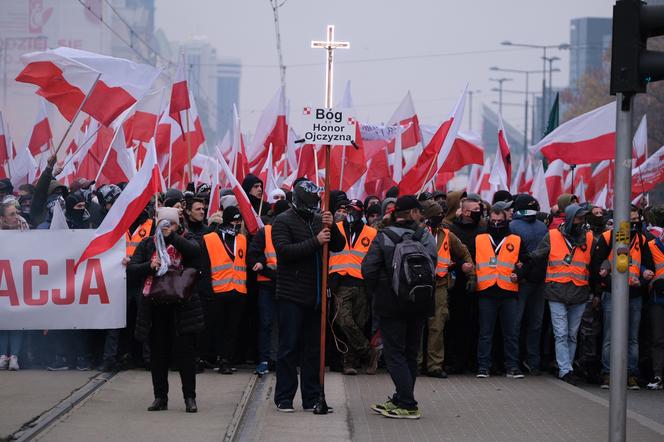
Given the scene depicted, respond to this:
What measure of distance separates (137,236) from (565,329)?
4821 mm

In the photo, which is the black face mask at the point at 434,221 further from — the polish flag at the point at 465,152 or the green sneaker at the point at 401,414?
the polish flag at the point at 465,152

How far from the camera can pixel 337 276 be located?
14.4 meters

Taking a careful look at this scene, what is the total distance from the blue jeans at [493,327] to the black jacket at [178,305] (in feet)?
14.0

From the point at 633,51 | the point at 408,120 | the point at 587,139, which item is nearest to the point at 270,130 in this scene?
the point at 408,120

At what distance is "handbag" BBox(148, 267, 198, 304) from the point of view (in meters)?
10.9

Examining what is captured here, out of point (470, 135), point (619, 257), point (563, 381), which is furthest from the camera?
point (470, 135)

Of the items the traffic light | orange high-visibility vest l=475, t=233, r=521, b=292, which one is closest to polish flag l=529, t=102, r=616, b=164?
orange high-visibility vest l=475, t=233, r=521, b=292

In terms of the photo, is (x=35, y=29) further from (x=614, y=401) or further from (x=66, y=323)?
(x=614, y=401)

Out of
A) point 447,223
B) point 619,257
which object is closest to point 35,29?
point 447,223

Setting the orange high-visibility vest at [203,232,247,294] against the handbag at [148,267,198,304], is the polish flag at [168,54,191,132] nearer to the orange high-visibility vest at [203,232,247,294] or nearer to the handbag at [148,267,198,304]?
the orange high-visibility vest at [203,232,247,294]

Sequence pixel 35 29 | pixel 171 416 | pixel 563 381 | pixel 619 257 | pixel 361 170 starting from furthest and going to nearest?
1. pixel 35 29
2. pixel 361 170
3. pixel 563 381
4. pixel 171 416
5. pixel 619 257

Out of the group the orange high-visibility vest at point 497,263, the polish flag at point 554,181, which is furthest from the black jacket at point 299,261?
the polish flag at point 554,181

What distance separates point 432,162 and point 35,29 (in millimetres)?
66825

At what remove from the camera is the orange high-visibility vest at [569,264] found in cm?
1427
